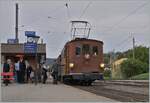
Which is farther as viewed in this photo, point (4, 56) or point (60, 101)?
point (4, 56)

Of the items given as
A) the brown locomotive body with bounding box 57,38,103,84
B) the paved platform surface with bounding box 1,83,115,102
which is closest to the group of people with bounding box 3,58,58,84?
the brown locomotive body with bounding box 57,38,103,84

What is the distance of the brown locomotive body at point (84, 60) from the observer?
30686mm

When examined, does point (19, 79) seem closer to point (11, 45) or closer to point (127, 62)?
point (11, 45)

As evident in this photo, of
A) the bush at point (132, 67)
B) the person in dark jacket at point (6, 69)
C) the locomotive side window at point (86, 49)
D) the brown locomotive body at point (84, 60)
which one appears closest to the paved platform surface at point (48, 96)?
the person in dark jacket at point (6, 69)

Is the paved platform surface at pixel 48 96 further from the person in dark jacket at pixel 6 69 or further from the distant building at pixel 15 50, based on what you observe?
the distant building at pixel 15 50

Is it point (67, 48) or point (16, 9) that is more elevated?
point (16, 9)

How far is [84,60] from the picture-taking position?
1224 inches

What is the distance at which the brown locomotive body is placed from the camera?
30.7m

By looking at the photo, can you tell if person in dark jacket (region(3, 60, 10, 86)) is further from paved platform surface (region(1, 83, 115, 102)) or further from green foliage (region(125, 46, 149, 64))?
green foliage (region(125, 46, 149, 64))

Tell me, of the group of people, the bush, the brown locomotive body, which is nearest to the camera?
the group of people

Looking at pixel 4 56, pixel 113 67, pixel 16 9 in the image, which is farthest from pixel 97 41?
pixel 113 67

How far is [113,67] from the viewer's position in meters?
120

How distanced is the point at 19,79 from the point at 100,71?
18.3ft

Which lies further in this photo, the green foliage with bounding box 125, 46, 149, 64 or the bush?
the green foliage with bounding box 125, 46, 149, 64
